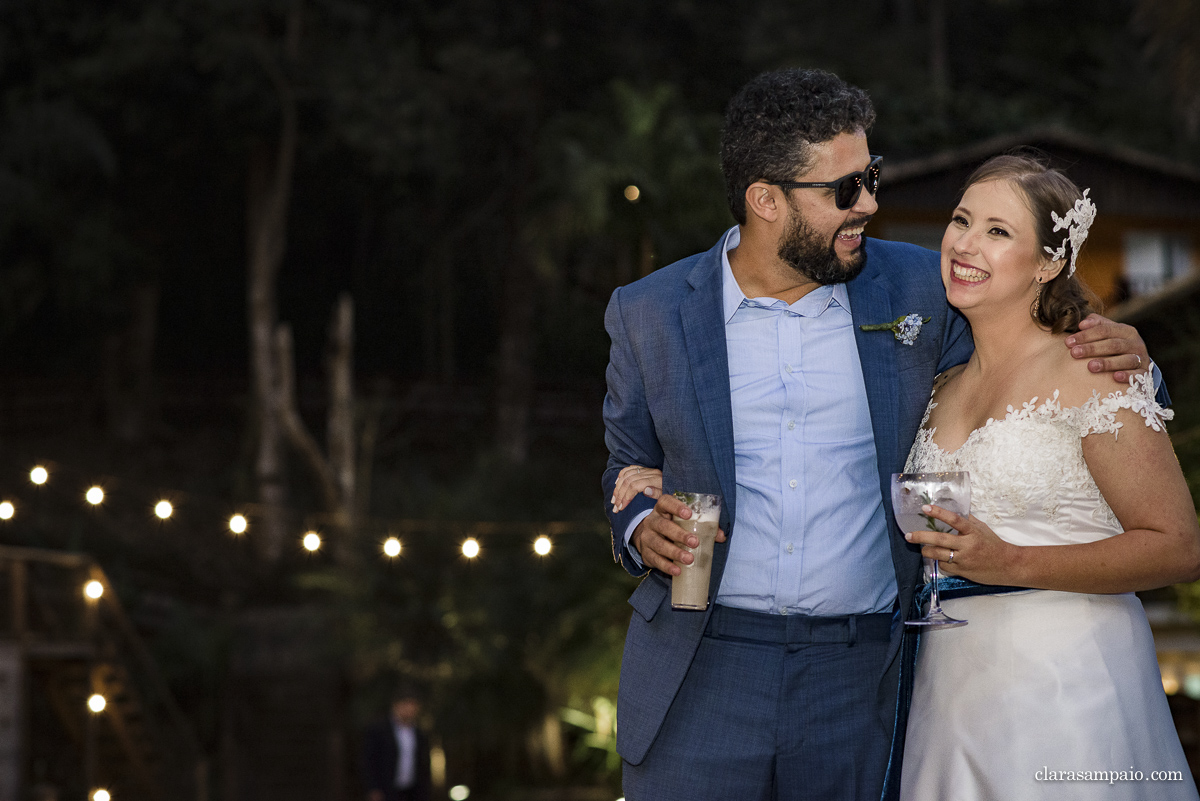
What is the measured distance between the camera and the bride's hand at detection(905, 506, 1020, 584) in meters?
2.17

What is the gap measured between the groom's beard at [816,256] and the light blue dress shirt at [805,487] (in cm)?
13

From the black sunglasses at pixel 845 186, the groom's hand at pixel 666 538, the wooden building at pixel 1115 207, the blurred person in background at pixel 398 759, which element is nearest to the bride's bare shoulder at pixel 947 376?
the black sunglasses at pixel 845 186

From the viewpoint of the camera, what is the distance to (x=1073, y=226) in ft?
8.13

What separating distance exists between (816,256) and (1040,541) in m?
0.72

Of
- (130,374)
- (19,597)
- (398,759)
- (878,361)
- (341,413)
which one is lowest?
(398,759)

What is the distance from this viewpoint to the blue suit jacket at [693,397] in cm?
249

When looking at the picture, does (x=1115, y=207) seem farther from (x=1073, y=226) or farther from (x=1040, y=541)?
(x=1040, y=541)

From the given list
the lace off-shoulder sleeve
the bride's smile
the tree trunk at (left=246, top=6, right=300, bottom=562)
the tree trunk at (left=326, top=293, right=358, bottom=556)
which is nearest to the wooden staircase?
the tree trunk at (left=326, top=293, right=358, bottom=556)

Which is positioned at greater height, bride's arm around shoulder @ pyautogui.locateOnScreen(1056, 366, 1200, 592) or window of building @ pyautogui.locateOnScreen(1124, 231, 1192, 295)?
window of building @ pyautogui.locateOnScreen(1124, 231, 1192, 295)

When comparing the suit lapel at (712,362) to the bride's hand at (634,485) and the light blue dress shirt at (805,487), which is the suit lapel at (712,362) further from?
the bride's hand at (634,485)

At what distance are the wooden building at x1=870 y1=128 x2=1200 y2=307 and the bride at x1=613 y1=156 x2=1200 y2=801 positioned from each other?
46.0 ft

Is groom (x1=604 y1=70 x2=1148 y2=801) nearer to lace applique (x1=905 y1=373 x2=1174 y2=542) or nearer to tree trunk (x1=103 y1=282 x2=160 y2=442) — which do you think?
lace applique (x1=905 y1=373 x2=1174 y2=542)

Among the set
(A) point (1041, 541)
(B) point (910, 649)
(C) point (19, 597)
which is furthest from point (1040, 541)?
(C) point (19, 597)

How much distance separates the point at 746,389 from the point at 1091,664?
0.83 meters
